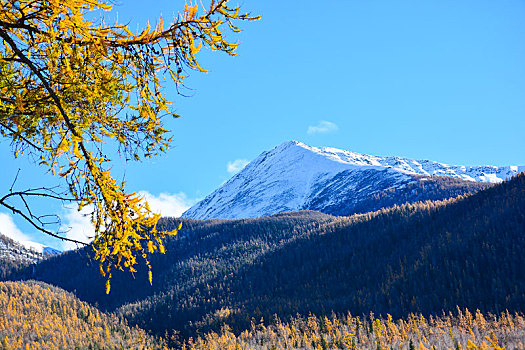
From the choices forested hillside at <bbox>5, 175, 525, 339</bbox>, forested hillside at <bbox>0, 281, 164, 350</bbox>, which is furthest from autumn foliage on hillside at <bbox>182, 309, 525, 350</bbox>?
forested hillside at <bbox>5, 175, 525, 339</bbox>

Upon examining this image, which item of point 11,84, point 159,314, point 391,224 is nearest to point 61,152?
point 11,84

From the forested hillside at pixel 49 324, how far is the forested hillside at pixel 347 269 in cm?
2109

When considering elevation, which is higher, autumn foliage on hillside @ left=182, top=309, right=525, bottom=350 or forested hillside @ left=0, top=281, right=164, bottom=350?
forested hillside @ left=0, top=281, right=164, bottom=350

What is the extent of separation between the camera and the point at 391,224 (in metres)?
99.1

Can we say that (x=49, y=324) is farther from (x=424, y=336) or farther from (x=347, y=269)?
(x=347, y=269)

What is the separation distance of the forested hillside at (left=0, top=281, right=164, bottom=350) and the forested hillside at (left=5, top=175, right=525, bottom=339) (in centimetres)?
2109

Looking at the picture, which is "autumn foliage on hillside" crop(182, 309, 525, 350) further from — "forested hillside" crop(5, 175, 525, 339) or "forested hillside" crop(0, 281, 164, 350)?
"forested hillside" crop(5, 175, 525, 339)

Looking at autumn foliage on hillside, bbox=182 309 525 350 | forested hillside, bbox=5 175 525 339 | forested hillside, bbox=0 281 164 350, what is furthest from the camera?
forested hillside, bbox=5 175 525 339

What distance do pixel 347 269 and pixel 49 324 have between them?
6167 cm

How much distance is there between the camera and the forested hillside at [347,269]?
56812 mm

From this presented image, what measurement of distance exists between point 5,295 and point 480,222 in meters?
78.1

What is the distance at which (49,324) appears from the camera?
147 ft

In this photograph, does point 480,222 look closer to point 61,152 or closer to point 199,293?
point 199,293

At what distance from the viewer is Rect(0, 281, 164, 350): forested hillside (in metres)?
38.3
